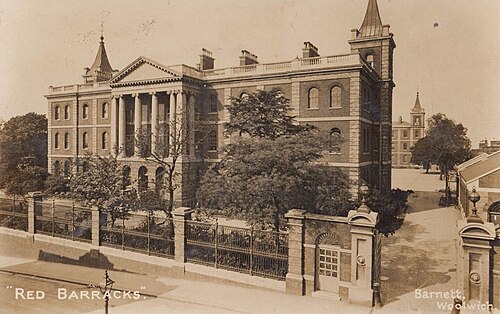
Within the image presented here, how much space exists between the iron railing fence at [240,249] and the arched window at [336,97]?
553 inches

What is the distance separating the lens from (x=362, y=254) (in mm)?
10344

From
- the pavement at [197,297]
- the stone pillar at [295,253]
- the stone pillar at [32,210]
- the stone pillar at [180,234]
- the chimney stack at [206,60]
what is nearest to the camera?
the pavement at [197,297]

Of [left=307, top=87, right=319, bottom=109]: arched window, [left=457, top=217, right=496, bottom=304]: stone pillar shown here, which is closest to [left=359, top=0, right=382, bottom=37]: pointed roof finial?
[left=307, top=87, right=319, bottom=109]: arched window

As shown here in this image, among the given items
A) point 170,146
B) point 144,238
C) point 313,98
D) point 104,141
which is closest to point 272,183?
point 144,238

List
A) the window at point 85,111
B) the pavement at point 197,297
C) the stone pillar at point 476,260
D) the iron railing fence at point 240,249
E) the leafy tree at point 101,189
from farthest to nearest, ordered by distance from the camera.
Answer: the window at point 85,111 < the leafy tree at point 101,189 < the iron railing fence at point 240,249 < the pavement at point 197,297 < the stone pillar at point 476,260

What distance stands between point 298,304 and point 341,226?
8.37ft

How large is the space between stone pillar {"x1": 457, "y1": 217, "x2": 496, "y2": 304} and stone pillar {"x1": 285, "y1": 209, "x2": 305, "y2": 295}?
4.21 m

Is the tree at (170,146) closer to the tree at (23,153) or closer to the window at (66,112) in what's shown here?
the tree at (23,153)

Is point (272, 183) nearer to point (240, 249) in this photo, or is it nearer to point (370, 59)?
point (240, 249)

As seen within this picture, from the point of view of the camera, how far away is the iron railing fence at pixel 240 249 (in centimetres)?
1204

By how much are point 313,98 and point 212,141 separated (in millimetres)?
8882

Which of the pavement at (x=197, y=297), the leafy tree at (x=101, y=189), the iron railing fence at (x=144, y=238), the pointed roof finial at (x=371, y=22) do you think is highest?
the pointed roof finial at (x=371, y=22)

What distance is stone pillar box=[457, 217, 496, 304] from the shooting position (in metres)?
8.80

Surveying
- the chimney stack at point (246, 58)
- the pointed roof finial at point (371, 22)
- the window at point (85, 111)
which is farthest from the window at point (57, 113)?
the pointed roof finial at point (371, 22)
